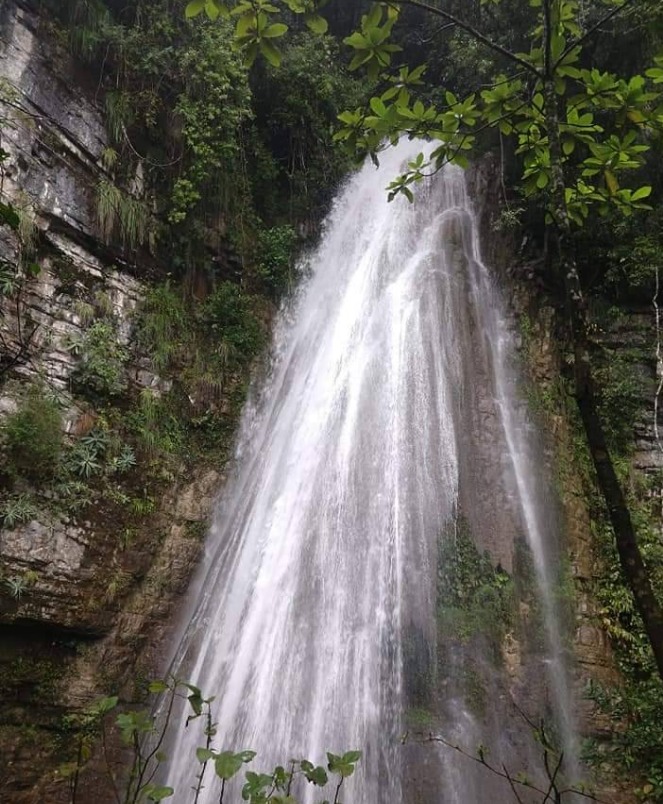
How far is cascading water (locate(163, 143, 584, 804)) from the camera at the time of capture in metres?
5.12

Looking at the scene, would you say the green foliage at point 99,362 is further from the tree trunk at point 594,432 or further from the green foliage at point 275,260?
the tree trunk at point 594,432

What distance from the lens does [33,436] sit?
18.7ft

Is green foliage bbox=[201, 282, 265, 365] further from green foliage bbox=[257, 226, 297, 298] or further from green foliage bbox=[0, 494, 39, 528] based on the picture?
green foliage bbox=[0, 494, 39, 528]

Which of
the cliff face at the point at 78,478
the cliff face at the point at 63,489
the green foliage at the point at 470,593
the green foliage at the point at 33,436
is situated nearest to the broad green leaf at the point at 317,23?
the cliff face at the point at 63,489

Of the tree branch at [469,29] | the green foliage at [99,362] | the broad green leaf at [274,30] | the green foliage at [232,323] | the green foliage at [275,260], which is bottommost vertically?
the broad green leaf at [274,30]

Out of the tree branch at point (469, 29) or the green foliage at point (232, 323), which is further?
the green foliage at point (232, 323)

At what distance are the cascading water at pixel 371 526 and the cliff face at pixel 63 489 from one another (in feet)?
2.08

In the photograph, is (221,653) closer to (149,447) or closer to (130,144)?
(149,447)

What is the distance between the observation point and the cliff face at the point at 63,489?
5.39 m

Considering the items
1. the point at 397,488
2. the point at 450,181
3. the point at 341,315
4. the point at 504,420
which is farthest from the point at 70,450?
the point at 450,181

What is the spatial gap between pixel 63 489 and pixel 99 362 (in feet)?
5.03

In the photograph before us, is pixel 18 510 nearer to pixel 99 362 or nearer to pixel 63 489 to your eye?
pixel 63 489

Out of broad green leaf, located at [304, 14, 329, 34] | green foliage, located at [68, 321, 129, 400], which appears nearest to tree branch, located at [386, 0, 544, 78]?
broad green leaf, located at [304, 14, 329, 34]

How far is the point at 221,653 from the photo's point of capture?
5.80m
